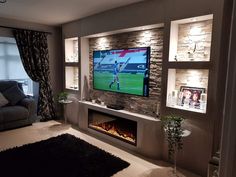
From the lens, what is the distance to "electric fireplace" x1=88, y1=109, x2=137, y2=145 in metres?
3.25

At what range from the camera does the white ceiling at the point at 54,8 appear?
305 centimetres

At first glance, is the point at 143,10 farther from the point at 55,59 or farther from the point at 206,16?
the point at 55,59

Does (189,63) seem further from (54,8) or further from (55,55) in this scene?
(55,55)

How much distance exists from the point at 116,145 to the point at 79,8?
2609mm

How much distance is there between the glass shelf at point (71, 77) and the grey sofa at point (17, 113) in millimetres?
1010

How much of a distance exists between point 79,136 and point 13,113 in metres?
1.52

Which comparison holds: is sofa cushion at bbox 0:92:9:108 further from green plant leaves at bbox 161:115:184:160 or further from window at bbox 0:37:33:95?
green plant leaves at bbox 161:115:184:160

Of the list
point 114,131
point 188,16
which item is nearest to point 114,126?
point 114,131

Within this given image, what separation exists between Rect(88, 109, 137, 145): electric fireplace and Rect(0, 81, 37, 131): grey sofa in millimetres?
1443

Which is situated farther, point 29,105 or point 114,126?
point 29,105

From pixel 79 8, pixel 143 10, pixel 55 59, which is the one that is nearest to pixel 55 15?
pixel 79 8

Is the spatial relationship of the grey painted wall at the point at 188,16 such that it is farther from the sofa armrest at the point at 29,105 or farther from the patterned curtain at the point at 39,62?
the sofa armrest at the point at 29,105

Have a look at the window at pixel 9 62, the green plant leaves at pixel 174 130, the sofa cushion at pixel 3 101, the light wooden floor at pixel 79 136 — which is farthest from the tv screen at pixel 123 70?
the window at pixel 9 62

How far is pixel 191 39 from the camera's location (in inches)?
105
